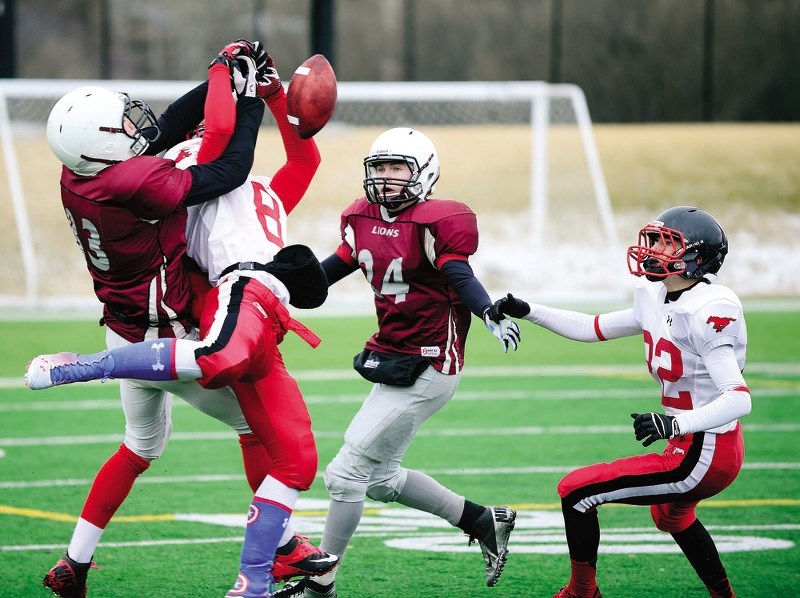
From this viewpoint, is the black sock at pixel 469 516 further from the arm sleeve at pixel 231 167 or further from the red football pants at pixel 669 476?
the arm sleeve at pixel 231 167

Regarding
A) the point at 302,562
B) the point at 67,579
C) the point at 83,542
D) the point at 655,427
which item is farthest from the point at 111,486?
the point at 655,427

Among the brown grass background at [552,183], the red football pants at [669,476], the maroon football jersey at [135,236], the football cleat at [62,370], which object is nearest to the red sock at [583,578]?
the red football pants at [669,476]

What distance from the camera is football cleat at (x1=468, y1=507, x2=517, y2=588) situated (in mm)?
4961

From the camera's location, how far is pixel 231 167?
4473mm

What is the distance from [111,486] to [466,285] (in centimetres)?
160

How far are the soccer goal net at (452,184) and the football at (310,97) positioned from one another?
9.46 metres

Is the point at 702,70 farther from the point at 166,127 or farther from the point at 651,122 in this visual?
the point at 166,127

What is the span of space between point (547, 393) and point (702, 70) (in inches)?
718

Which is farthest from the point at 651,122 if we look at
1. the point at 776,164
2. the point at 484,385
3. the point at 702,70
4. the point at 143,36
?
the point at 484,385

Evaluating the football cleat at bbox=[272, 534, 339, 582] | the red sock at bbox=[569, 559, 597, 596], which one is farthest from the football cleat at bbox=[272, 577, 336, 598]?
the red sock at bbox=[569, 559, 597, 596]

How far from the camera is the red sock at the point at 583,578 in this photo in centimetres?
444

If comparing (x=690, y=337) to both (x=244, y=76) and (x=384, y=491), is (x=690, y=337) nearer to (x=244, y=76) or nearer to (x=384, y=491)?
(x=384, y=491)

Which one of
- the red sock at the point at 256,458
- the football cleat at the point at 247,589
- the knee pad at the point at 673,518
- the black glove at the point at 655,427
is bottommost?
the football cleat at the point at 247,589

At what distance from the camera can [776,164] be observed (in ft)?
73.0
